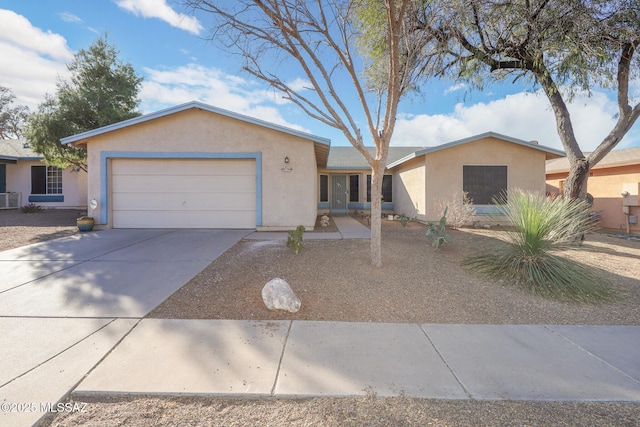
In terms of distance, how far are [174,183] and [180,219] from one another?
Result: 1218 mm

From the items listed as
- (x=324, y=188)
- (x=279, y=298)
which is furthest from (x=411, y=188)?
(x=279, y=298)

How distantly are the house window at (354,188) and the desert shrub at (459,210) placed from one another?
5.90 m

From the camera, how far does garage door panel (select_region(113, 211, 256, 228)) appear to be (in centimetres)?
987

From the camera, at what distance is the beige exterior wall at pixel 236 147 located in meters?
9.55

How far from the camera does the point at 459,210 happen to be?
36.1 ft

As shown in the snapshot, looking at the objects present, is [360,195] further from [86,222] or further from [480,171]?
[86,222]

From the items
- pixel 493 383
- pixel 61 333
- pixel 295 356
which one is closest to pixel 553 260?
pixel 493 383

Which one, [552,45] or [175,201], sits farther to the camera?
[175,201]

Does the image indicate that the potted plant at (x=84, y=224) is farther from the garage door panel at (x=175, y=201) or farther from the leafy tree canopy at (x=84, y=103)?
the leafy tree canopy at (x=84, y=103)

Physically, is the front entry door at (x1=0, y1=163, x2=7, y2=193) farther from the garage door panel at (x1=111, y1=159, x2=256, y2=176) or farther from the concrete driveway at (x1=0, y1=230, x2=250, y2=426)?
the concrete driveway at (x1=0, y1=230, x2=250, y2=426)

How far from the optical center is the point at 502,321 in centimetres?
373

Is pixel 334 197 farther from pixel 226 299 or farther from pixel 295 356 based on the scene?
pixel 295 356

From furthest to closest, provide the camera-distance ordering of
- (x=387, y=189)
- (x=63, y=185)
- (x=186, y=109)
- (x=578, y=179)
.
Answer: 1. (x=387, y=189)
2. (x=63, y=185)
3. (x=186, y=109)
4. (x=578, y=179)

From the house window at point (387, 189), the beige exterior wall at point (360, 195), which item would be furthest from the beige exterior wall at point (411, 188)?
the beige exterior wall at point (360, 195)
